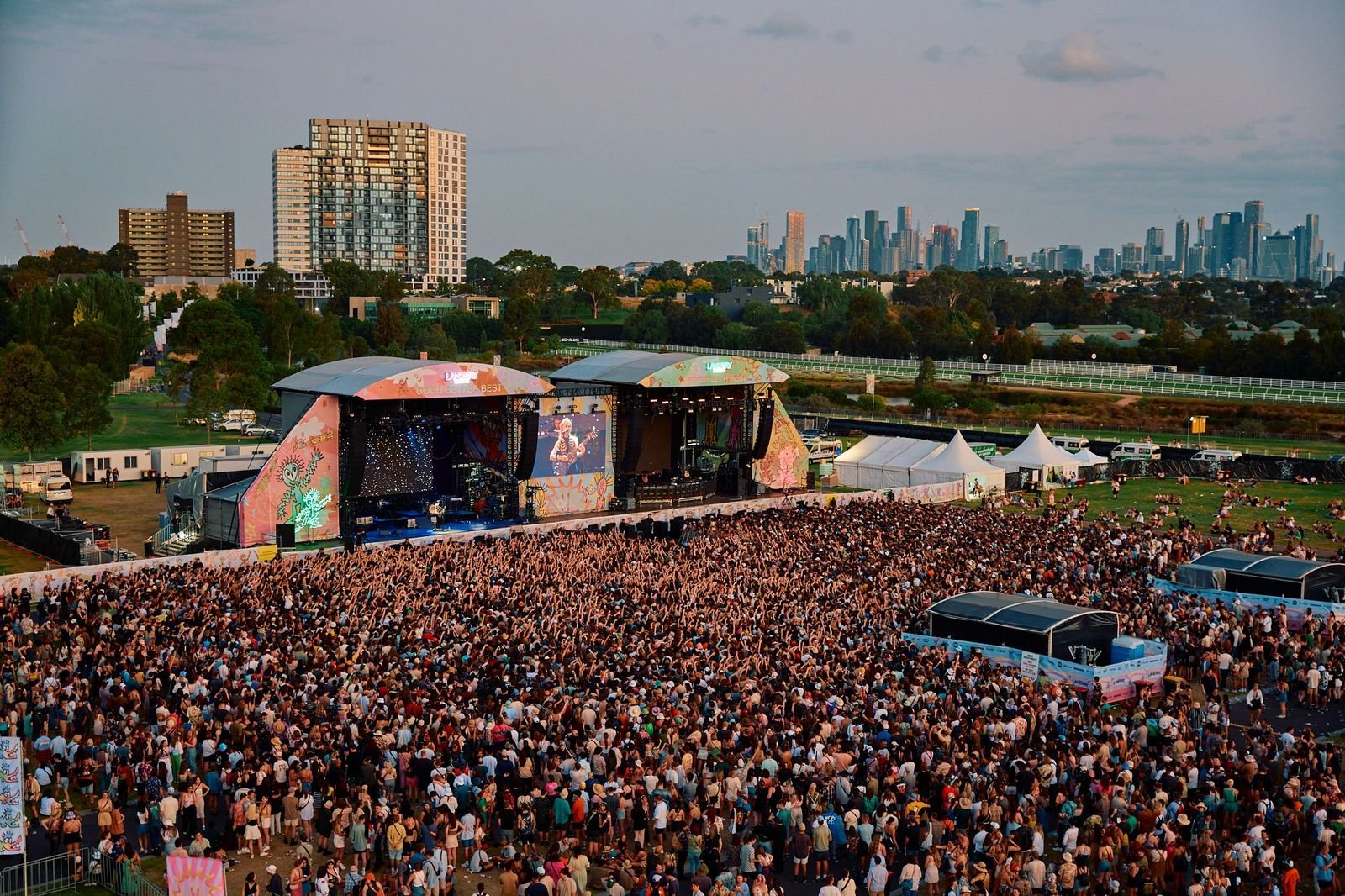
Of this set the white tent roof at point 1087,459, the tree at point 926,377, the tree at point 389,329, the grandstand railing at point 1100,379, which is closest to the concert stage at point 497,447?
the white tent roof at point 1087,459

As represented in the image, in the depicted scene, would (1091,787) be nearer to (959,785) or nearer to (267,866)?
(959,785)

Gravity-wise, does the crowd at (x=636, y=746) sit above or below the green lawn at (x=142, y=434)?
above

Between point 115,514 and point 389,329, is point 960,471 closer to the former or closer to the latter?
point 115,514

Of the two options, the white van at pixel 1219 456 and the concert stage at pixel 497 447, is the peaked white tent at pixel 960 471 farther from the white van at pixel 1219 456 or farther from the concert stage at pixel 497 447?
the white van at pixel 1219 456

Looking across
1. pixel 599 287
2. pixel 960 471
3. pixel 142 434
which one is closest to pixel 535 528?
pixel 960 471

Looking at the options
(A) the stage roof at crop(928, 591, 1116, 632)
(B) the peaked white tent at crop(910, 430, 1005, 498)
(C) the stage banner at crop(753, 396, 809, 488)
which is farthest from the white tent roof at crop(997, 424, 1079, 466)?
(A) the stage roof at crop(928, 591, 1116, 632)

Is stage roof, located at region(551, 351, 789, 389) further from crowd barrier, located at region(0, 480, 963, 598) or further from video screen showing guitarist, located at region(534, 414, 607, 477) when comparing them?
crowd barrier, located at region(0, 480, 963, 598)

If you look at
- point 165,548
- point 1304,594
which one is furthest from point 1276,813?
point 165,548
